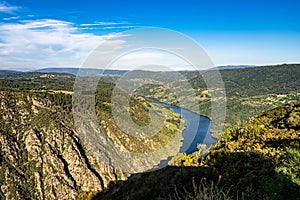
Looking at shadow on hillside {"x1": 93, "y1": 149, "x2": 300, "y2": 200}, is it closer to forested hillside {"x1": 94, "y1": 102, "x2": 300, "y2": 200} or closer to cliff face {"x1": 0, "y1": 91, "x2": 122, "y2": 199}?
forested hillside {"x1": 94, "y1": 102, "x2": 300, "y2": 200}

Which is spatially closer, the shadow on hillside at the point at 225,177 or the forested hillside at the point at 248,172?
the forested hillside at the point at 248,172

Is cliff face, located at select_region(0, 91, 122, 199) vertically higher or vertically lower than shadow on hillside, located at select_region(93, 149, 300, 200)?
lower

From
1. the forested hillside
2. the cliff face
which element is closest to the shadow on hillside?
the forested hillside

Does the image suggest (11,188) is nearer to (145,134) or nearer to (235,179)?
(145,134)

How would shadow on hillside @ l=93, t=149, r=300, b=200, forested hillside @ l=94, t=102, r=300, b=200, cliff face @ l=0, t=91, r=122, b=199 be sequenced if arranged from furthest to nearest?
cliff face @ l=0, t=91, r=122, b=199, shadow on hillside @ l=93, t=149, r=300, b=200, forested hillside @ l=94, t=102, r=300, b=200

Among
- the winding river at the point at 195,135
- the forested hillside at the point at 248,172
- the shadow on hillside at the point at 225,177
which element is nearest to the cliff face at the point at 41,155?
the winding river at the point at 195,135

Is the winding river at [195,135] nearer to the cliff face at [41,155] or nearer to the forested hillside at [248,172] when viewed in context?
the cliff face at [41,155]

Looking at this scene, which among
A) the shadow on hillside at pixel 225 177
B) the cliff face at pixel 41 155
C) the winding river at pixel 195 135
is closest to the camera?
the shadow on hillside at pixel 225 177

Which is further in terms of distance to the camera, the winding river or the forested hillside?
the winding river

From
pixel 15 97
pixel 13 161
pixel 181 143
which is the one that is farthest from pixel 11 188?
pixel 181 143
